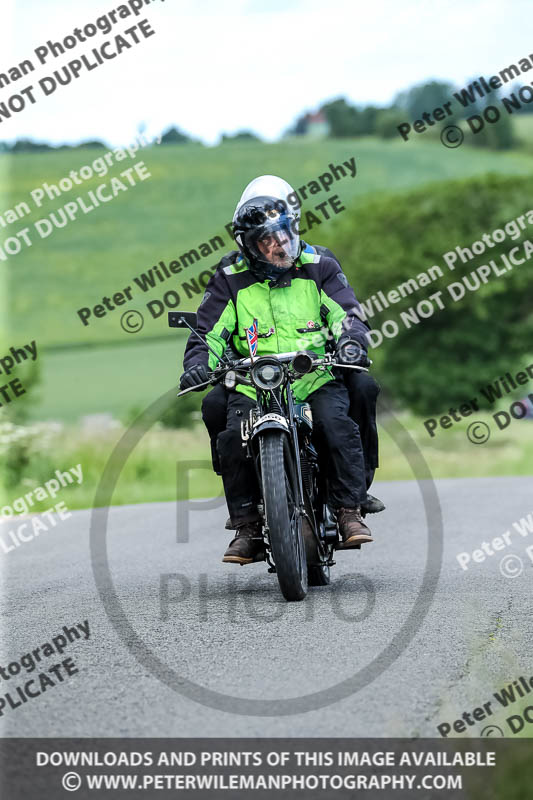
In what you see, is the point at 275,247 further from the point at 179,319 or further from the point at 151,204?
the point at 151,204

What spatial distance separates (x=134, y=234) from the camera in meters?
56.5

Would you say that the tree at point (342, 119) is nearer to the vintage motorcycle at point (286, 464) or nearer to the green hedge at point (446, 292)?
the green hedge at point (446, 292)

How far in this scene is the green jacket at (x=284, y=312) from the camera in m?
6.46

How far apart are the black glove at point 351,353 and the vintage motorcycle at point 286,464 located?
64 mm

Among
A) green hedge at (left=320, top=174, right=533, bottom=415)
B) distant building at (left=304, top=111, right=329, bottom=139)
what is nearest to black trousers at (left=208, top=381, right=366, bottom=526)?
green hedge at (left=320, top=174, right=533, bottom=415)

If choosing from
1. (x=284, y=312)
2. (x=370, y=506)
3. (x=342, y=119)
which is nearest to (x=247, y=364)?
(x=284, y=312)

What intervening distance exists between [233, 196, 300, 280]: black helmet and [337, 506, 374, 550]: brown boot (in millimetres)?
1315

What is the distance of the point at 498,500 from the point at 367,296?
2714 cm

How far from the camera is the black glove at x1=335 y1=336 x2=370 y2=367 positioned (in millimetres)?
6246

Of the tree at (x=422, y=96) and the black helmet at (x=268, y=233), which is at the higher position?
the tree at (x=422, y=96)

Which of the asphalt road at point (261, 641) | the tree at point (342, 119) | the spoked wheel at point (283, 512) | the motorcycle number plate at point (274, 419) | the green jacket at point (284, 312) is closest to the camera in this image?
the asphalt road at point (261, 641)

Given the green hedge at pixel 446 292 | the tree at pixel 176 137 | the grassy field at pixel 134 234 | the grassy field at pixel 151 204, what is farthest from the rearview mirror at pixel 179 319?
the tree at pixel 176 137

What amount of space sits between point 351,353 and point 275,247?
705mm
